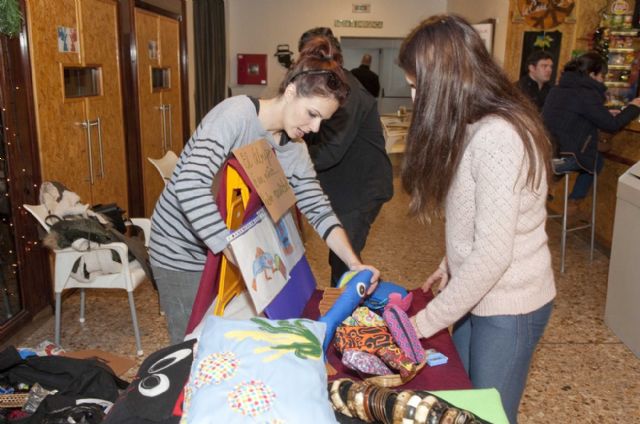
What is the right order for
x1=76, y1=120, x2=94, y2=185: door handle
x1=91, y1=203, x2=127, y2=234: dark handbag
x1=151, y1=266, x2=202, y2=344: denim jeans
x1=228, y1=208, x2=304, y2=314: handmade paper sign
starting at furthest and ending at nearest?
x1=76, y1=120, x2=94, y2=185: door handle, x1=91, y1=203, x2=127, y2=234: dark handbag, x1=151, y1=266, x2=202, y2=344: denim jeans, x1=228, y1=208, x2=304, y2=314: handmade paper sign

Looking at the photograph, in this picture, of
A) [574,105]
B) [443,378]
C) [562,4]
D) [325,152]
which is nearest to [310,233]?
[574,105]

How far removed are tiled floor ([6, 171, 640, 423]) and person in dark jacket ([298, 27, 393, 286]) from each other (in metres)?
0.29

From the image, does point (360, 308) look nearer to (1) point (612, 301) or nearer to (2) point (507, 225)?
(2) point (507, 225)

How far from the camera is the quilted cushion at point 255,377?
728mm

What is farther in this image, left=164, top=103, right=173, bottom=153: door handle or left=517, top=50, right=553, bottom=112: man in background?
left=164, top=103, right=173, bottom=153: door handle

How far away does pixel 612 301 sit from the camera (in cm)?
300

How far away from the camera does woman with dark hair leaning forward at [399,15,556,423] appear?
1.09m

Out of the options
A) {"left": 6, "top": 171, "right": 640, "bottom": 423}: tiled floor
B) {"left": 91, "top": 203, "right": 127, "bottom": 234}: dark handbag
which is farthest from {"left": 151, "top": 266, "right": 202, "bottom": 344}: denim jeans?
{"left": 91, "top": 203, "right": 127, "bottom": 234}: dark handbag

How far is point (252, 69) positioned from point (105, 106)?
17.2 ft

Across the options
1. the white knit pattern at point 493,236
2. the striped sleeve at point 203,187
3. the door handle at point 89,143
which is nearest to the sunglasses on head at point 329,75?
the striped sleeve at point 203,187

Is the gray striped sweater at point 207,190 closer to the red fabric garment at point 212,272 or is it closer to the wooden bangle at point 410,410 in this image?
the red fabric garment at point 212,272

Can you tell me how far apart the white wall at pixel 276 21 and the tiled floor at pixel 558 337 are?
201 inches

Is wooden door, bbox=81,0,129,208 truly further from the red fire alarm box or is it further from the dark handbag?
the red fire alarm box

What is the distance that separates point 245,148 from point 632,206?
2.28 meters
